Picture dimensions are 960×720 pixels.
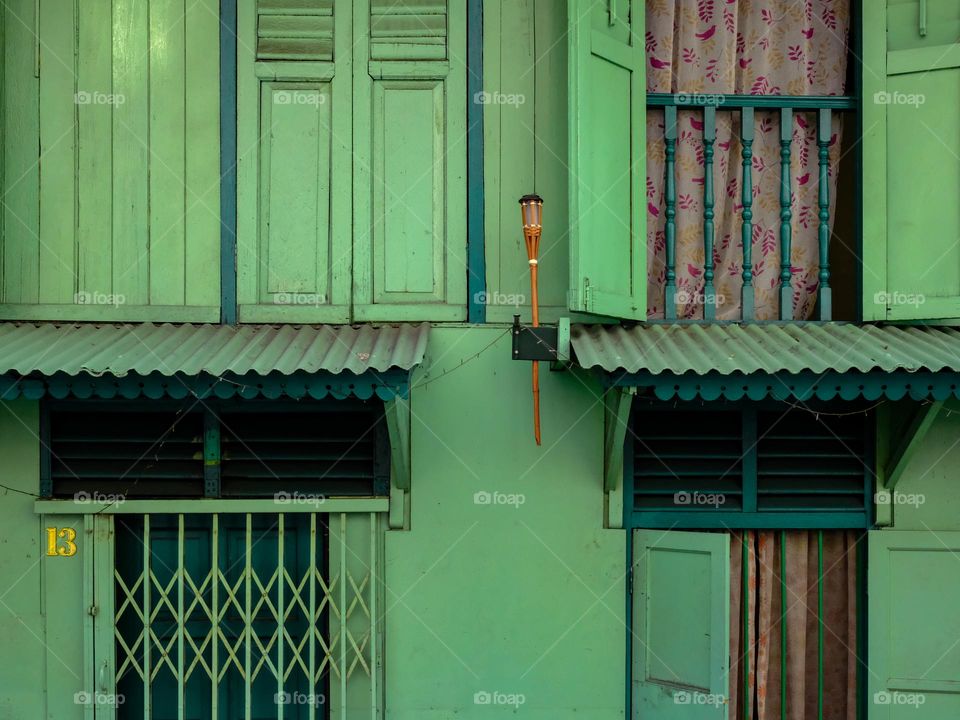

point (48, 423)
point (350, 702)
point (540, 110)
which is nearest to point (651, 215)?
point (540, 110)

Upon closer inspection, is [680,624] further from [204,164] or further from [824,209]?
[204,164]

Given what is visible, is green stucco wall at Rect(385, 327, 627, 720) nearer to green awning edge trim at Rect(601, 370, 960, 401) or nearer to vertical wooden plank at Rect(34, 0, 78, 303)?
green awning edge trim at Rect(601, 370, 960, 401)

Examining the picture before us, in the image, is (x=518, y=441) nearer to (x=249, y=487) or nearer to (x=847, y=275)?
(x=249, y=487)

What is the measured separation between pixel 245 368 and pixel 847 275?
Result: 344 cm

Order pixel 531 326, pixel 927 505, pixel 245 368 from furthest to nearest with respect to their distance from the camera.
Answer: pixel 927 505 → pixel 531 326 → pixel 245 368

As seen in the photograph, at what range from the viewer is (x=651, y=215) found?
4980mm

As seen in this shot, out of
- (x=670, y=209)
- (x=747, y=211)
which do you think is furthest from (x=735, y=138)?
(x=670, y=209)

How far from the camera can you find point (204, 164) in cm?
486

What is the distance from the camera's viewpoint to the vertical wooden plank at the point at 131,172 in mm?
4848

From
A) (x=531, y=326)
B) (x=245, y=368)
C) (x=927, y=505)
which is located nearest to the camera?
(x=245, y=368)

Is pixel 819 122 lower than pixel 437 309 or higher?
higher

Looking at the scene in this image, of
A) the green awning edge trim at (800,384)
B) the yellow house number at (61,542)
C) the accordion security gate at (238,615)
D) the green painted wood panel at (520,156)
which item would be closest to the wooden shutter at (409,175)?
the green painted wood panel at (520,156)

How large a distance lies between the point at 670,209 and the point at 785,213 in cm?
64

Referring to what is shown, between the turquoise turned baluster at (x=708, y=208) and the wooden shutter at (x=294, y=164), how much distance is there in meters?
1.94
